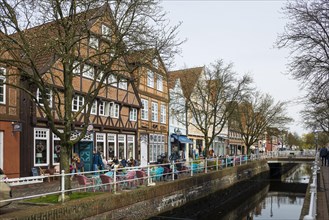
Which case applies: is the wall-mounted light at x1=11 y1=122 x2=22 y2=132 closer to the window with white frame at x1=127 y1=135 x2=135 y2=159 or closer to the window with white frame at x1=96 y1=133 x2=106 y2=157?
the window with white frame at x1=96 y1=133 x2=106 y2=157

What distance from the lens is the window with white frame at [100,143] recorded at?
25345mm

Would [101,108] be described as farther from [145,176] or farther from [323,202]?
[323,202]

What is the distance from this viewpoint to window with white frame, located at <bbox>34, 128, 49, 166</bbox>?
20.1 m

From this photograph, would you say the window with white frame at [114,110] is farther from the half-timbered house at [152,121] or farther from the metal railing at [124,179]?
the metal railing at [124,179]

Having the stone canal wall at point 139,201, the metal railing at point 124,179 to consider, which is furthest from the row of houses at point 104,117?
the stone canal wall at point 139,201

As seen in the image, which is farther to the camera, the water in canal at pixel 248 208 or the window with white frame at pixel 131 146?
the window with white frame at pixel 131 146

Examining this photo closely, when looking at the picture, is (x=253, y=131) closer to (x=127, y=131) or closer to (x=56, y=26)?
(x=127, y=131)

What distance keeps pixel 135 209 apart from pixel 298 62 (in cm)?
878

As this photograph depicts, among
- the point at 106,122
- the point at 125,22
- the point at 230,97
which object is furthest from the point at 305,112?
the point at 125,22

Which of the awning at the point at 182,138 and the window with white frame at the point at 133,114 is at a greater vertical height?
the window with white frame at the point at 133,114

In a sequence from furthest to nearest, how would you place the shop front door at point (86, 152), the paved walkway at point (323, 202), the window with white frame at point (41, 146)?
1. the shop front door at point (86, 152)
2. the window with white frame at point (41, 146)
3. the paved walkway at point (323, 202)

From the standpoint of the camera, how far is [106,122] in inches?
1032

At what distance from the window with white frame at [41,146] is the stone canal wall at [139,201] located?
22.5ft

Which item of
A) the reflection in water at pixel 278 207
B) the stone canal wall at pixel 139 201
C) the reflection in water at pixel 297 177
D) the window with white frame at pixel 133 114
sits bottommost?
the reflection in water at pixel 297 177
